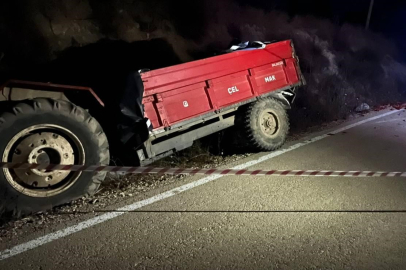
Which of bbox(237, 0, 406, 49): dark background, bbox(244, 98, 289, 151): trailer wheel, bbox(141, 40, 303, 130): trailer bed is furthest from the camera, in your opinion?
bbox(237, 0, 406, 49): dark background

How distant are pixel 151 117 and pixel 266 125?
2463 mm

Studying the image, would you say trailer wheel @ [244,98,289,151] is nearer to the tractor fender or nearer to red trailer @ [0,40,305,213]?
red trailer @ [0,40,305,213]

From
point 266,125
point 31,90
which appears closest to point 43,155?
point 31,90

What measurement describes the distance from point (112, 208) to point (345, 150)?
4414mm

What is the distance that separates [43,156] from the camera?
454 cm

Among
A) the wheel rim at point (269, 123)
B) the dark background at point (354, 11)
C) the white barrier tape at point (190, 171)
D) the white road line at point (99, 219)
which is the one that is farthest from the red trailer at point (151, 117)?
the dark background at point (354, 11)

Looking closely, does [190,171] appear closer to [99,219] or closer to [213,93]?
[99,219]

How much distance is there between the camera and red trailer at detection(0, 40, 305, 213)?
4.36m

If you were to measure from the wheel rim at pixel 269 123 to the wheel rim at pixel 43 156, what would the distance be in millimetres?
3358

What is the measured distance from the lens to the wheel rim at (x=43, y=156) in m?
4.36

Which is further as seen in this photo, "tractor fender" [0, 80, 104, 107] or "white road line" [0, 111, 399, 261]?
"tractor fender" [0, 80, 104, 107]

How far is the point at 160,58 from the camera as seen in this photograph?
9.57 metres

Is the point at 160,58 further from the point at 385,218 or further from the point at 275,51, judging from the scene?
the point at 385,218

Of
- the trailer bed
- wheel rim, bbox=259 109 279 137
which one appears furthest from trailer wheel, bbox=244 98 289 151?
the trailer bed
